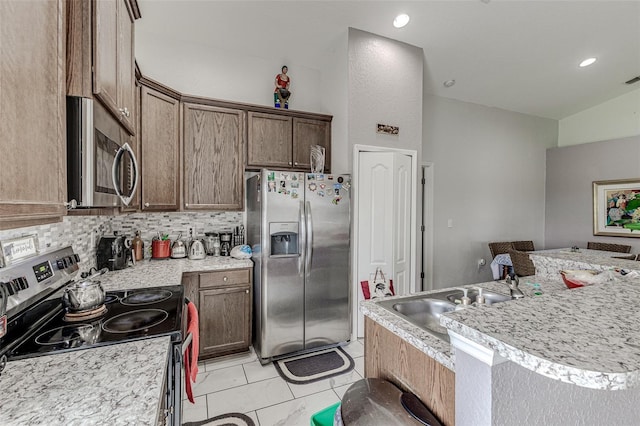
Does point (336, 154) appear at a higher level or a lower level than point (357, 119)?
lower

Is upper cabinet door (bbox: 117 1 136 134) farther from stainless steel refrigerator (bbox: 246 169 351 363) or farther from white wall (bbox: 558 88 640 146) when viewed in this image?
white wall (bbox: 558 88 640 146)

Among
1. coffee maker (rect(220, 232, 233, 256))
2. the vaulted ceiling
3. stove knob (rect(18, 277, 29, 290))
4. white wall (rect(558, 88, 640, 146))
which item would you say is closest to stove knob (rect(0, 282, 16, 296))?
stove knob (rect(18, 277, 29, 290))

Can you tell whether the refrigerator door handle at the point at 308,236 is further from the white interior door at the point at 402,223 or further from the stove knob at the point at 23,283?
the stove knob at the point at 23,283

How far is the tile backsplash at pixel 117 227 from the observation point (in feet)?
5.29

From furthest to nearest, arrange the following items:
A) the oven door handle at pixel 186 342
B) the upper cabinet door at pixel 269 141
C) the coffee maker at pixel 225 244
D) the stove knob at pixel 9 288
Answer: the coffee maker at pixel 225 244 < the upper cabinet door at pixel 269 141 < the oven door handle at pixel 186 342 < the stove knob at pixel 9 288

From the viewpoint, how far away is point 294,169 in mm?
3131

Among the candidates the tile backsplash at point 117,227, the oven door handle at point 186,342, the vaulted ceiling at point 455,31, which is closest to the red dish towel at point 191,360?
the oven door handle at point 186,342

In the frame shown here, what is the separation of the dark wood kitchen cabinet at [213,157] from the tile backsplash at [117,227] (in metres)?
0.35

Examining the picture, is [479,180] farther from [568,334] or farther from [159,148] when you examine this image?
[568,334]

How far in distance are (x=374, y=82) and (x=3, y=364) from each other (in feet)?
10.7

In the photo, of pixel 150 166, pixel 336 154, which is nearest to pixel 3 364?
pixel 150 166

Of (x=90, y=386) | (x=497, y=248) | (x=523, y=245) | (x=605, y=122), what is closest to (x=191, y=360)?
(x=90, y=386)

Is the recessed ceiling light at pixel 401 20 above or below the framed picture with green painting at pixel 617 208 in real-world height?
above

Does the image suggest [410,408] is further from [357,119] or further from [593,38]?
[593,38]
